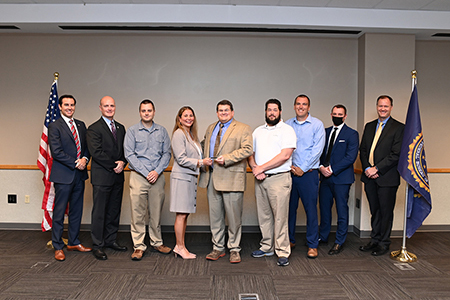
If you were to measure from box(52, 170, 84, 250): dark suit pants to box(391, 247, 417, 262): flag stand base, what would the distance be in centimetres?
370

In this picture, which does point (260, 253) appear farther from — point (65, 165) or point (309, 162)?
point (65, 165)

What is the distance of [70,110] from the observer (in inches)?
160

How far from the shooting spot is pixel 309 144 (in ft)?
13.6

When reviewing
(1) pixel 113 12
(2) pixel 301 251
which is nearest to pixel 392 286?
(2) pixel 301 251

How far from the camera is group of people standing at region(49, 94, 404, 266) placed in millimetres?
3918

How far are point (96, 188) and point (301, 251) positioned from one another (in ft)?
8.37

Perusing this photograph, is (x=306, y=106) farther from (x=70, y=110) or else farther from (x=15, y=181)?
(x=15, y=181)

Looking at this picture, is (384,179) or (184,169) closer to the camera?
(184,169)

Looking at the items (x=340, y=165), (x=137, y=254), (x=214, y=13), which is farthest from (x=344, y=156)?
(x=137, y=254)

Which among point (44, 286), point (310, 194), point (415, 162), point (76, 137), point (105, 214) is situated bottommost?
point (44, 286)

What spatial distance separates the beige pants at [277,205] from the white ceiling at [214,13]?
2.19m

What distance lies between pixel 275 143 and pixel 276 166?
0.25 metres

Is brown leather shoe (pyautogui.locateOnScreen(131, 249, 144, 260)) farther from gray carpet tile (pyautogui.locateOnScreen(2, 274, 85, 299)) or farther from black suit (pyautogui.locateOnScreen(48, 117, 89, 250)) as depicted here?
black suit (pyautogui.locateOnScreen(48, 117, 89, 250))

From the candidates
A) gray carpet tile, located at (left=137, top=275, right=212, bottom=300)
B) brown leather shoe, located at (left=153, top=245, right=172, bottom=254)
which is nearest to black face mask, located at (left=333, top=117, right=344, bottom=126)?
gray carpet tile, located at (left=137, top=275, right=212, bottom=300)
